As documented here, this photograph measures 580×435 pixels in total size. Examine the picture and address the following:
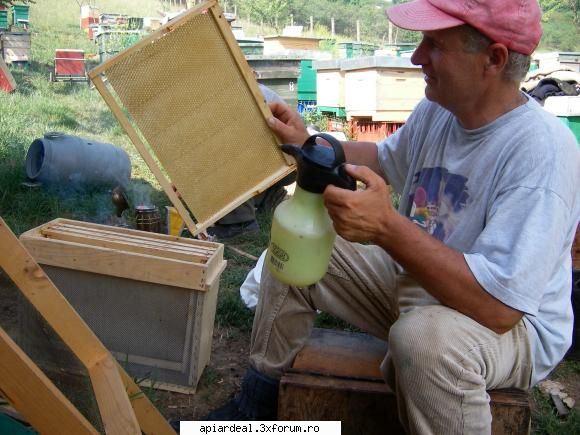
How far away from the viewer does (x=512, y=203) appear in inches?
64.4

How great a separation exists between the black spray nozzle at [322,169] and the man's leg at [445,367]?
1.40 feet

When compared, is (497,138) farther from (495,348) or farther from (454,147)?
(495,348)

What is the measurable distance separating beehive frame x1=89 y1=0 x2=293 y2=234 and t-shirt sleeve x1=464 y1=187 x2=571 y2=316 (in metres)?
1.08

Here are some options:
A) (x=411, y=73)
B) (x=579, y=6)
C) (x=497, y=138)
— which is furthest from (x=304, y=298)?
(x=579, y=6)

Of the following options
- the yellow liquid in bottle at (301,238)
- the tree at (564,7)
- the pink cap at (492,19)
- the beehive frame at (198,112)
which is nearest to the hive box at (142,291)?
the beehive frame at (198,112)

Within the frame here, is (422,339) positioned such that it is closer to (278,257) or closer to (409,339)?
(409,339)

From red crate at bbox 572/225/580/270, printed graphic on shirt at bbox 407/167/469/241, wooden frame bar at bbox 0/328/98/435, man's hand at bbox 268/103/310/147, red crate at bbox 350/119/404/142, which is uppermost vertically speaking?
man's hand at bbox 268/103/310/147

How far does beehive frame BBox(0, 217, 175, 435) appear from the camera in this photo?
1159mm

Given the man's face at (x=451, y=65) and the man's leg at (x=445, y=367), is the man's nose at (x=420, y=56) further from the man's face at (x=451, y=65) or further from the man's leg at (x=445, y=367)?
A: the man's leg at (x=445, y=367)

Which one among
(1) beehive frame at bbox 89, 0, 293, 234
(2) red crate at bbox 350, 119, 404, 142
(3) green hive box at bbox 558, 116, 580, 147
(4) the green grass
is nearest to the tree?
(2) red crate at bbox 350, 119, 404, 142

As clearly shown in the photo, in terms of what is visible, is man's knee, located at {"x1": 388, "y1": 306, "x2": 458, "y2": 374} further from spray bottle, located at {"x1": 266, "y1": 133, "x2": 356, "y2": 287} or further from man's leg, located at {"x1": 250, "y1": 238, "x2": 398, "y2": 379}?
man's leg, located at {"x1": 250, "y1": 238, "x2": 398, "y2": 379}

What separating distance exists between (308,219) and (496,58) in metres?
0.72

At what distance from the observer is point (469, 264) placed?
1.62 m

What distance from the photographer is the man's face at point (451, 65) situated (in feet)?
5.87
